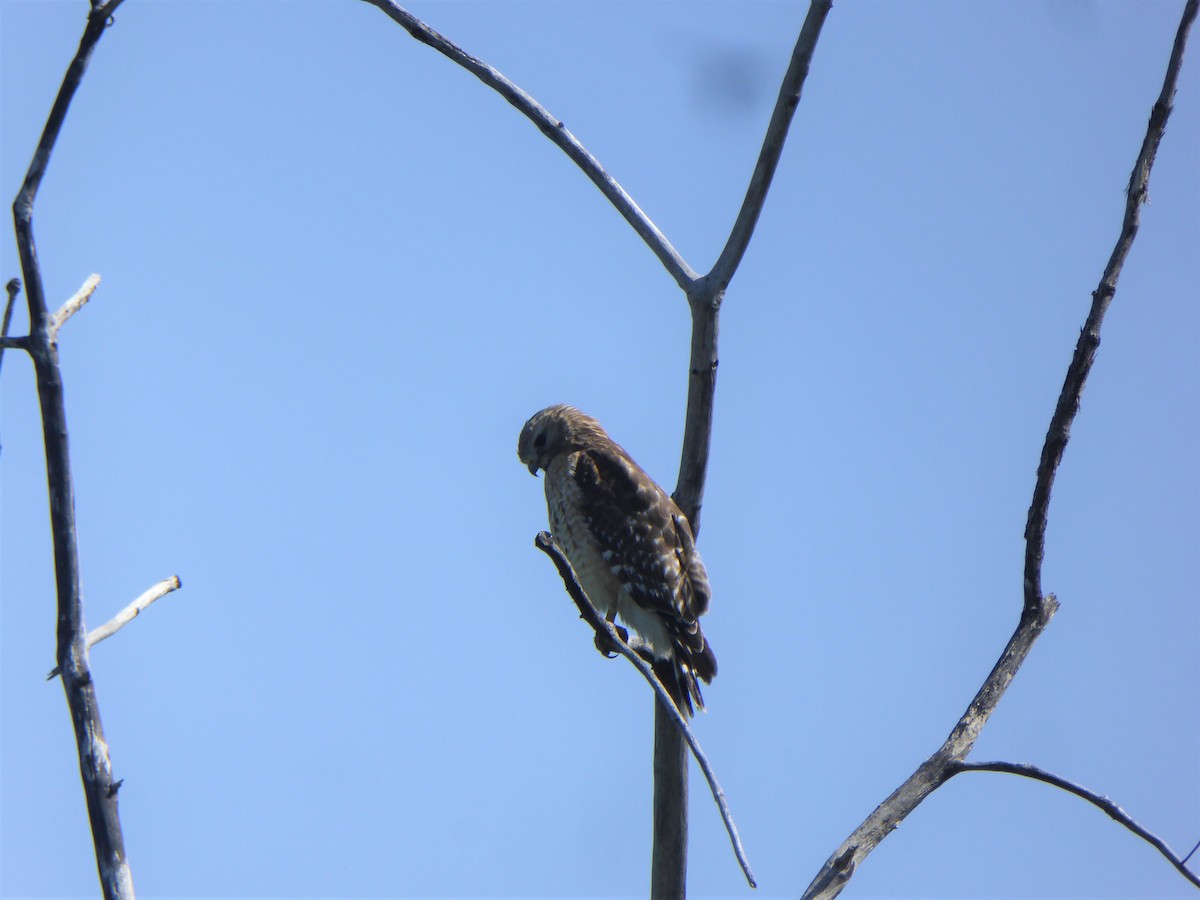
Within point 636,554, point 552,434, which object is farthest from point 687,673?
point 552,434

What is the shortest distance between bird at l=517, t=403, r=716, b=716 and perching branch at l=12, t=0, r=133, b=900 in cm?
323

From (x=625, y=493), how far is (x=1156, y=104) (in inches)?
133

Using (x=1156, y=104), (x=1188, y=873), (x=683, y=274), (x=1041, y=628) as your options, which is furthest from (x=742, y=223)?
(x=1188, y=873)

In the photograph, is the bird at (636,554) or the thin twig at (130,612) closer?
the thin twig at (130,612)

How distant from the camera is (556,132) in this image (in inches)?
180

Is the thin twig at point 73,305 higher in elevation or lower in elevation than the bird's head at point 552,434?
lower

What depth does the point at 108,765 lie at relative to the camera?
3082 mm

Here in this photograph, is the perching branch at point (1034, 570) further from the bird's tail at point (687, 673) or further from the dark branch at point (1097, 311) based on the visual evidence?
the bird's tail at point (687, 673)

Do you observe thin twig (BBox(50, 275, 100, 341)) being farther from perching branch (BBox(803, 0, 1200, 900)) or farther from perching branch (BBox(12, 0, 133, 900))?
perching branch (BBox(803, 0, 1200, 900))

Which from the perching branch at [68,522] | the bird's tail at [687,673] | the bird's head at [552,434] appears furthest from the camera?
the bird's head at [552,434]

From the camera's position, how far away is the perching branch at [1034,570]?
4195 mm

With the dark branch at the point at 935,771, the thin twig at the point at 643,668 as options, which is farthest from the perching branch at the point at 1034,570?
the thin twig at the point at 643,668

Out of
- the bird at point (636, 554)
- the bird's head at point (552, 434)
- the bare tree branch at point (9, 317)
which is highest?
the bird's head at point (552, 434)

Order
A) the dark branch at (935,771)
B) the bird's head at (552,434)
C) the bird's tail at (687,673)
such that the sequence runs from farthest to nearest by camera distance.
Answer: the bird's head at (552,434) < the bird's tail at (687,673) < the dark branch at (935,771)
